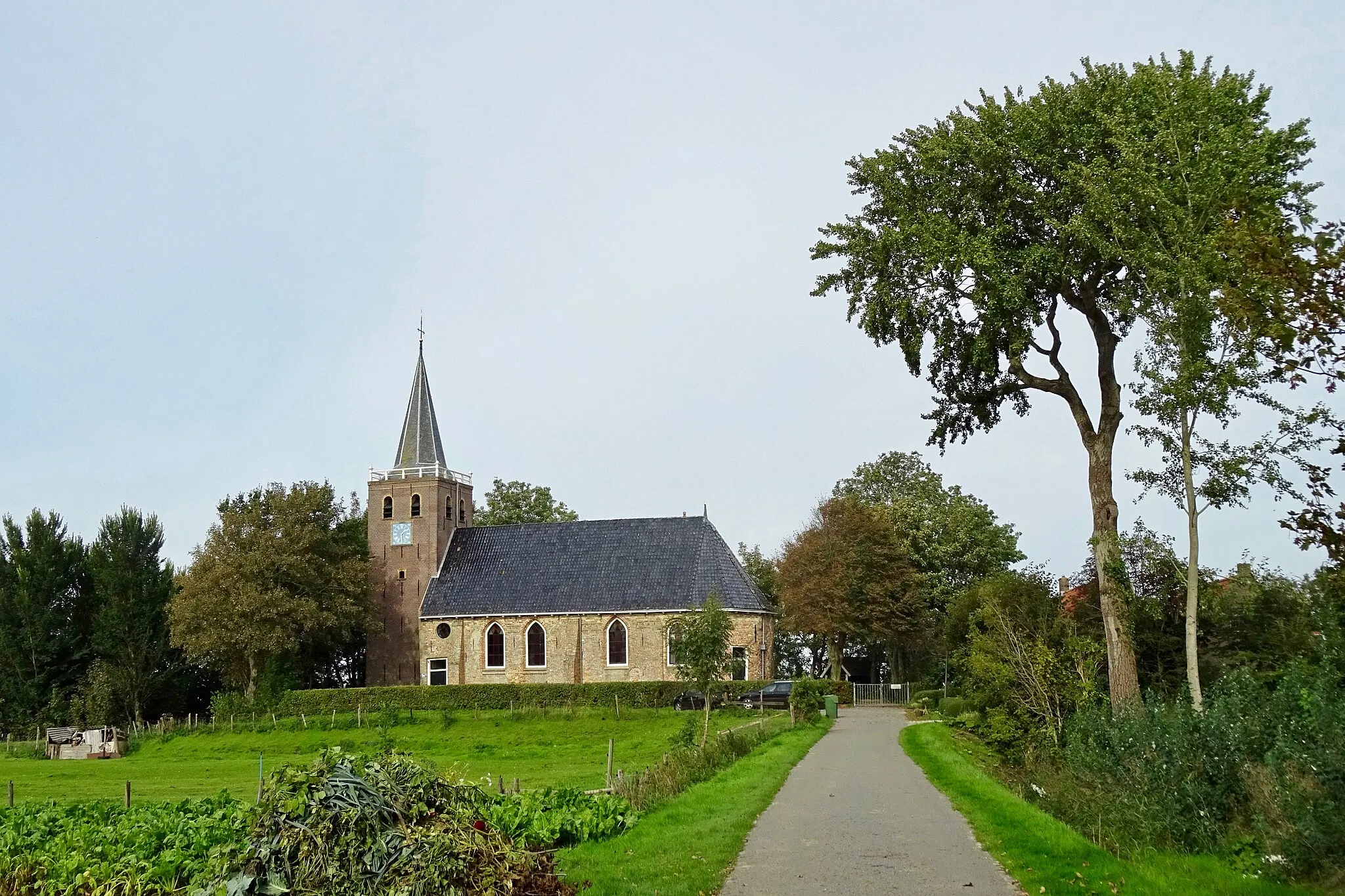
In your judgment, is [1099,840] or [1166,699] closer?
[1099,840]

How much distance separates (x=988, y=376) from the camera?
25.8 metres

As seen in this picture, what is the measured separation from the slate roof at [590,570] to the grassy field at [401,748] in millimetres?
8947

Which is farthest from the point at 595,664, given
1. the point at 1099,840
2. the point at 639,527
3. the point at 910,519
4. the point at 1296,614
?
the point at 1099,840

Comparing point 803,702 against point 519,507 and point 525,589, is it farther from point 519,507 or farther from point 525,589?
point 519,507

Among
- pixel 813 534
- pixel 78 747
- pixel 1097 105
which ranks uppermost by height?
pixel 1097 105

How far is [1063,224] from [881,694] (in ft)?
116

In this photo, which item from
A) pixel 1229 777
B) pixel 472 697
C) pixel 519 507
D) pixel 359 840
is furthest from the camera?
pixel 519 507

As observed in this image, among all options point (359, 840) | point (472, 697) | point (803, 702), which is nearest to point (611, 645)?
point (472, 697)

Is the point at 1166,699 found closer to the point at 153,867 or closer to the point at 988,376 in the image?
the point at 988,376

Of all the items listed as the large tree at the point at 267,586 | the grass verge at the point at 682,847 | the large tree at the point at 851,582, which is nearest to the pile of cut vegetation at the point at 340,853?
the grass verge at the point at 682,847

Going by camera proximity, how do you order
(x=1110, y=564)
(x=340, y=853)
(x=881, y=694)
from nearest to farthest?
(x=340, y=853), (x=1110, y=564), (x=881, y=694)

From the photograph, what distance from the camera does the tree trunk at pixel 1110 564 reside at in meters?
22.1

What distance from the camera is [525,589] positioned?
5488 centimetres

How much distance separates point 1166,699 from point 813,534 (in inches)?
1195
